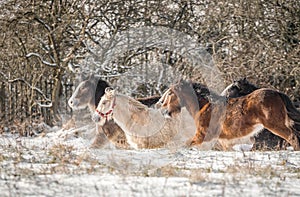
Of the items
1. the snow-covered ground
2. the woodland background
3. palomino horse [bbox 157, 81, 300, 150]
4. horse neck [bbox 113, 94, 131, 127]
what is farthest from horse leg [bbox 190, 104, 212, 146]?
the woodland background

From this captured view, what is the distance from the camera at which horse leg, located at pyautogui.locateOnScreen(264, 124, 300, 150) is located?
9.33 metres

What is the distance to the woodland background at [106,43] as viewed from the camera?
14758mm

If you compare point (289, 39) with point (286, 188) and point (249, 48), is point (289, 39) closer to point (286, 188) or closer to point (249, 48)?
point (249, 48)

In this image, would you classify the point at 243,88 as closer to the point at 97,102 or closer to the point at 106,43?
the point at 97,102

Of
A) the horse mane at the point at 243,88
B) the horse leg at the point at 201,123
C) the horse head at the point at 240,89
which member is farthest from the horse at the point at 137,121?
the horse mane at the point at 243,88

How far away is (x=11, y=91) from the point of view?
1664 centimetres

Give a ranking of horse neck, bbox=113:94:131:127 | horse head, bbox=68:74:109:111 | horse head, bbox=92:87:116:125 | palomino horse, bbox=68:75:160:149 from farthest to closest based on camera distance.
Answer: horse head, bbox=68:74:109:111, palomino horse, bbox=68:75:160:149, horse neck, bbox=113:94:131:127, horse head, bbox=92:87:116:125

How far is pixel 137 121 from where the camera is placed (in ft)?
31.5

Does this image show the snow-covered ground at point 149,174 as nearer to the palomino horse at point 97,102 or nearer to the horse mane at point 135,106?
the horse mane at point 135,106

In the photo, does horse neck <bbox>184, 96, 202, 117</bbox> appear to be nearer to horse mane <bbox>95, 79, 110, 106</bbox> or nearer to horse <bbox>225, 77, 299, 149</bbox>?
horse <bbox>225, 77, 299, 149</bbox>

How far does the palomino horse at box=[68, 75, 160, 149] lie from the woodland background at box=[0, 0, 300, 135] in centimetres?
366

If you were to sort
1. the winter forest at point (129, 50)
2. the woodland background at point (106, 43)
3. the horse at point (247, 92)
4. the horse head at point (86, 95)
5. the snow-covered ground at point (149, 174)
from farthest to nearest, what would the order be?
the woodland background at point (106, 43) → the winter forest at point (129, 50) → the horse head at point (86, 95) → the horse at point (247, 92) → the snow-covered ground at point (149, 174)

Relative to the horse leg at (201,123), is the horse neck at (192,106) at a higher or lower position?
higher

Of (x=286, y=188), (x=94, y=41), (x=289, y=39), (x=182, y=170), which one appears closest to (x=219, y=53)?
(x=289, y=39)
